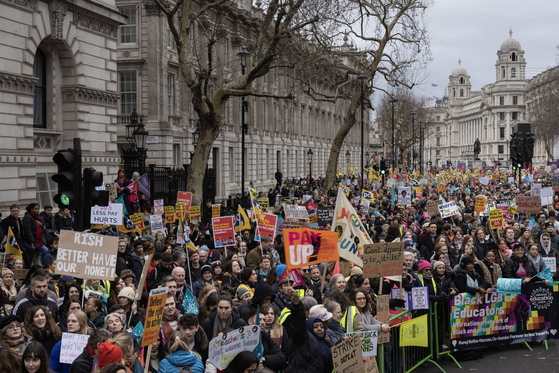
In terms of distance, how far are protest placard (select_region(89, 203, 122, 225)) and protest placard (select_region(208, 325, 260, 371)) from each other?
21.6 feet

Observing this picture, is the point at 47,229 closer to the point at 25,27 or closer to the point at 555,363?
the point at 25,27

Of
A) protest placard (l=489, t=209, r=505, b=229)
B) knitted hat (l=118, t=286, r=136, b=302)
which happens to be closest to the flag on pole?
knitted hat (l=118, t=286, r=136, b=302)

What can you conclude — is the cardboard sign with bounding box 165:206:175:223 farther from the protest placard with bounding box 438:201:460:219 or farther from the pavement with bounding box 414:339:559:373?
the pavement with bounding box 414:339:559:373

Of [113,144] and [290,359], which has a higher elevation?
[113,144]

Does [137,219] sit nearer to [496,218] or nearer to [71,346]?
[496,218]

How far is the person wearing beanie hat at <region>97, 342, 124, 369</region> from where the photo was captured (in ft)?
19.1

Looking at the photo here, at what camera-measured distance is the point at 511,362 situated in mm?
10367

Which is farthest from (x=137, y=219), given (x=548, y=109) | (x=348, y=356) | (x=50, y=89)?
(x=548, y=109)

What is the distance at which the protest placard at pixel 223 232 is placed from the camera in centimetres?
1373

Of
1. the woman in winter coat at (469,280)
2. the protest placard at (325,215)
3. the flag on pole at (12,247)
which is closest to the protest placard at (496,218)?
the protest placard at (325,215)

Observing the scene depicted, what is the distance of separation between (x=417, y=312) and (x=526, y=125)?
4614 cm

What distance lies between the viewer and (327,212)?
19062 millimetres

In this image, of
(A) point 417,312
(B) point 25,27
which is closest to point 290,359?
(A) point 417,312

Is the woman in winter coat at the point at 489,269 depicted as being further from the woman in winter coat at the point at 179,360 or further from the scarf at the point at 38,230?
the scarf at the point at 38,230
